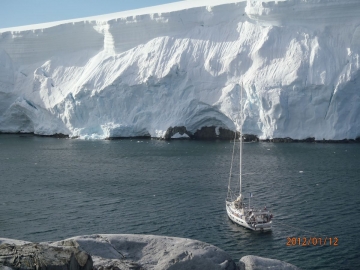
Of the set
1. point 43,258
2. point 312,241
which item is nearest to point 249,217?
point 312,241

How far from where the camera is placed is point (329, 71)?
34812 mm

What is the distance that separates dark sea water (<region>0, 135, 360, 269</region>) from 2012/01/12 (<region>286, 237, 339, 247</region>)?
177mm

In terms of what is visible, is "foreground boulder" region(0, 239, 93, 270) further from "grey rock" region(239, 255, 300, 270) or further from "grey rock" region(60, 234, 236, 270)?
"grey rock" region(239, 255, 300, 270)

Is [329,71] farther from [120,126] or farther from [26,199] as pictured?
[26,199]

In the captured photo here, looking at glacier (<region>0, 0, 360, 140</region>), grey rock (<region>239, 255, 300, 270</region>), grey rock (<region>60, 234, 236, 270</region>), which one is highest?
glacier (<region>0, 0, 360, 140</region>)

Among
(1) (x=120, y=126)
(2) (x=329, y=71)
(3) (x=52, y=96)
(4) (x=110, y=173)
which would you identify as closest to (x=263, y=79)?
(2) (x=329, y=71)

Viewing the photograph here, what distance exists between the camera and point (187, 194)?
69.1 feet

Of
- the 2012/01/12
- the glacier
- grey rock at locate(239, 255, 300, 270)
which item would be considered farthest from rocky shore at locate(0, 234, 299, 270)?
the glacier

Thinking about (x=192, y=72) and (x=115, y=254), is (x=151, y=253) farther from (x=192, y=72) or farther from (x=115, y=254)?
(x=192, y=72)

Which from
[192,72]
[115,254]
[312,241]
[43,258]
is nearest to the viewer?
[43,258]

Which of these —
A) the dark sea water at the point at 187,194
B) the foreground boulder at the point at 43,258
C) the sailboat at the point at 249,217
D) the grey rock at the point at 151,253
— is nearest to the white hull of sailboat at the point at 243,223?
the sailboat at the point at 249,217

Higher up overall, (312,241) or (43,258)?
(43,258)

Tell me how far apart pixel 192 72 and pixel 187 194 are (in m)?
18.9

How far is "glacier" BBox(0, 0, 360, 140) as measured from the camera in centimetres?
3491
